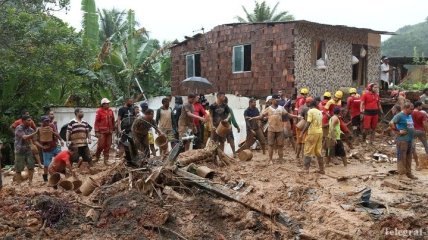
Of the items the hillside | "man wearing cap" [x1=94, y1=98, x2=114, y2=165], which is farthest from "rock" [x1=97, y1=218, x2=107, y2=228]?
the hillside

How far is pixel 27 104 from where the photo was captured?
1622cm

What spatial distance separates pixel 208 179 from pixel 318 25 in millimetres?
10956

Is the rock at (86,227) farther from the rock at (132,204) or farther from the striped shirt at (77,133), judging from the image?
the striped shirt at (77,133)

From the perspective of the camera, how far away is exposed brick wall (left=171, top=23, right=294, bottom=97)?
56.4 ft

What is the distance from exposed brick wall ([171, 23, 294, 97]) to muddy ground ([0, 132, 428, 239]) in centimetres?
884

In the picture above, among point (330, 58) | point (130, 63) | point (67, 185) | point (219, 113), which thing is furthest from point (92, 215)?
point (130, 63)

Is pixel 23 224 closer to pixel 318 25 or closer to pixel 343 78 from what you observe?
pixel 318 25

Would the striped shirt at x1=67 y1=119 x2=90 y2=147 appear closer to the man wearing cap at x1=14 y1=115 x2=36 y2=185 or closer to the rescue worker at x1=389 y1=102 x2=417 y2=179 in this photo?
the man wearing cap at x1=14 y1=115 x2=36 y2=185

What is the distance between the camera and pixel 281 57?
680 inches

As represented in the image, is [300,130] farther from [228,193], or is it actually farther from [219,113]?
[228,193]

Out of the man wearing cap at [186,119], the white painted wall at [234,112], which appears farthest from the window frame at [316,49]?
the man wearing cap at [186,119]

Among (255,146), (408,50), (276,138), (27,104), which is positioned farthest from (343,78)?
(408,50)

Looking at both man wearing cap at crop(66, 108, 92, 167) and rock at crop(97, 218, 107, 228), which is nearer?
rock at crop(97, 218, 107, 228)

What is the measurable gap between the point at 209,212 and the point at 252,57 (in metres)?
11.5
